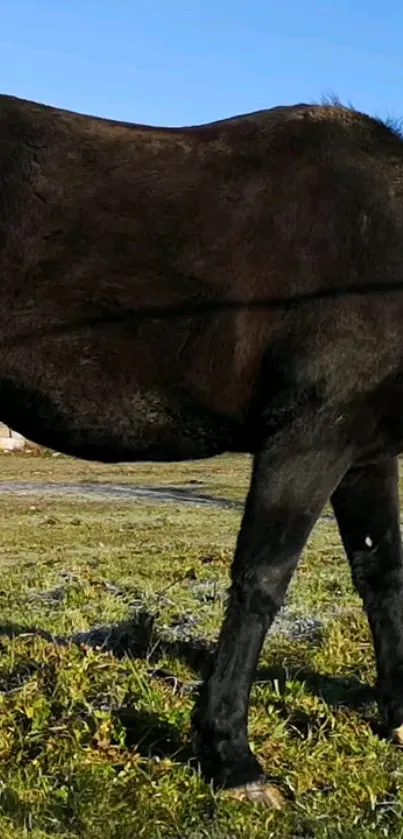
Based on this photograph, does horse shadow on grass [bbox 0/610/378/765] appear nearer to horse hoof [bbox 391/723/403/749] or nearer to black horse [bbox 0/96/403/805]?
horse hoof [bbox 391/723/403/749]

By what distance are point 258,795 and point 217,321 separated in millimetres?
1742

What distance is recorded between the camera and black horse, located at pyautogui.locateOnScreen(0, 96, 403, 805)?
15.0 ft

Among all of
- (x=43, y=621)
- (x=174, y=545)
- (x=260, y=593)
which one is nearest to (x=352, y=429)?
(x=260, y=593)

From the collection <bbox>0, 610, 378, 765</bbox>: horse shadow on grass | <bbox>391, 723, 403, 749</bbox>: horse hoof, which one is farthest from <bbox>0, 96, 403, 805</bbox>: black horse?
<bbox>391, 723, 403, 749</bbox>: horse hoof

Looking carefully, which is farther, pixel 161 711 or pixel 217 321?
pixel 161 711

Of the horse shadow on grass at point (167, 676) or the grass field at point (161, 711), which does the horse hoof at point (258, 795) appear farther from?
the horse shadow on grass at point (167, 676)

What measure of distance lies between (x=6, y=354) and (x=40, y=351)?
132mm

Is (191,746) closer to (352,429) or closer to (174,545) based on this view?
(352,429)

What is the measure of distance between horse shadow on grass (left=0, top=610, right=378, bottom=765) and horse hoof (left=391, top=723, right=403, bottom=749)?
0.07 metres

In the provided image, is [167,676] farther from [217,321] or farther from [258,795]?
[217,321]

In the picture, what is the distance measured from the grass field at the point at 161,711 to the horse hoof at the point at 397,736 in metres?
0.07

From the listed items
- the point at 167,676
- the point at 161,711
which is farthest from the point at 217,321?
the point at 167,676

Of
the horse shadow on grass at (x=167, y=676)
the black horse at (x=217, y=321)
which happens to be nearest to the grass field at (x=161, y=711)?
the horse shadow on grass at (x=167, y=676)

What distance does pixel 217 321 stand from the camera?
4703 mm
